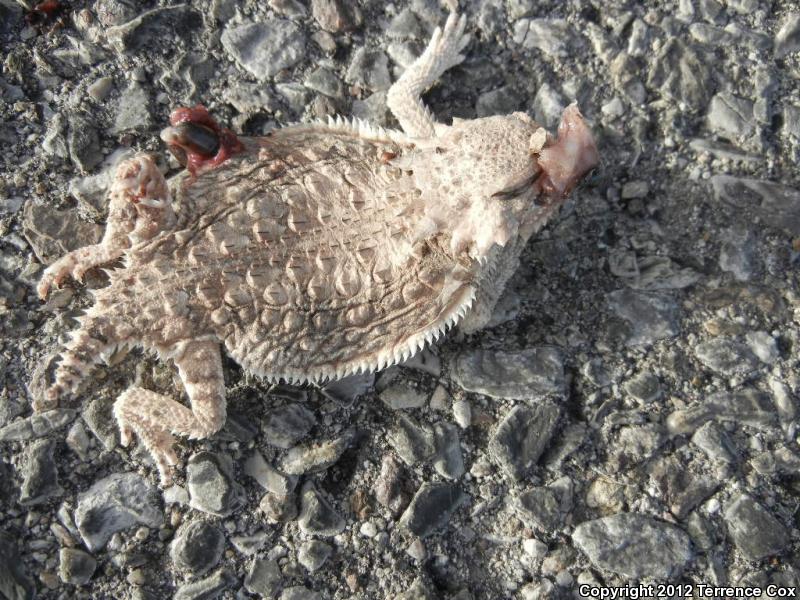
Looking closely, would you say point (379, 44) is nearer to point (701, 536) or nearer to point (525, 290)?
point (525, 290)

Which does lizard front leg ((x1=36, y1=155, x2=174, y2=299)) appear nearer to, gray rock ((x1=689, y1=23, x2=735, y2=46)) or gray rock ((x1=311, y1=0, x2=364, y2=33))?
gray rock ((x1=311, y1=0, x2=364, y2=33))

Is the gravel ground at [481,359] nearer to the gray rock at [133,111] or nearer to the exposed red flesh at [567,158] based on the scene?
the gray rock at [133,111]

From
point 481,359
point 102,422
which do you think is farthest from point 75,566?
point 481,359

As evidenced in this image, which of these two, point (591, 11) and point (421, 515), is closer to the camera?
point (421, 515)

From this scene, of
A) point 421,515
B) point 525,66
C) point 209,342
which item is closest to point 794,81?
point 525,66

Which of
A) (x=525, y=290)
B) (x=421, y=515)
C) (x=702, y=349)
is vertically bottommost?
(x=421, y=515)

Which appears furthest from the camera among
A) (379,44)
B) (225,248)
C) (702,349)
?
(379,44)
